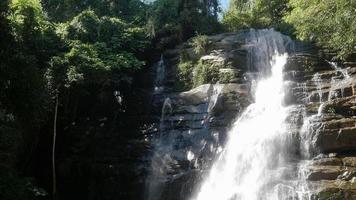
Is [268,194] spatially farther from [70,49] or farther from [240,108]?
[70,49]

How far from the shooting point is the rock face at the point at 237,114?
1291 cm

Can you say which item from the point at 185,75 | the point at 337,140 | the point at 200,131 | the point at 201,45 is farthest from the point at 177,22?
the point at 337,140

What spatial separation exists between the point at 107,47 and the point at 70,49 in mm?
2604

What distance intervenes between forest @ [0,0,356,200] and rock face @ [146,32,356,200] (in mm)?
661

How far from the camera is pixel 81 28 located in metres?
19.4

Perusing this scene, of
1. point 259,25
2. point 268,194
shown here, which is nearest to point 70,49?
point 268,194

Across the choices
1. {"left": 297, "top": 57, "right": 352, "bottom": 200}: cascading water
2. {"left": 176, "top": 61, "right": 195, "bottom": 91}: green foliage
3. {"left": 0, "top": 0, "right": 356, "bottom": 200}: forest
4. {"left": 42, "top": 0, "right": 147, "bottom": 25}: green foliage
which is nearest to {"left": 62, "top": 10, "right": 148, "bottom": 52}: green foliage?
{"left": 0, "top": 0, "right": 356, "bottom": 200}: forest

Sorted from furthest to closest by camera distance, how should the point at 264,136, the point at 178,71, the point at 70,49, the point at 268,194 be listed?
the point at 178,71 < the point at 70,49 < the point at 264,136 < the point at 268,194

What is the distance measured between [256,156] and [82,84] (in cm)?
634

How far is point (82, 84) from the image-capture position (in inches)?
649

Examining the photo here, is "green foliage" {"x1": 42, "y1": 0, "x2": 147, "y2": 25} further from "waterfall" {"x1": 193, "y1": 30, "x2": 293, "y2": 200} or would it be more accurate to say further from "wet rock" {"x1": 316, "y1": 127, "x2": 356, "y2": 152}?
"wet rock" {"x1": 316, "y1": 127, "x2": 356, "y2": 152}

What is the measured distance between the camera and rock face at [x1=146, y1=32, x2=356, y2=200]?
12906mm

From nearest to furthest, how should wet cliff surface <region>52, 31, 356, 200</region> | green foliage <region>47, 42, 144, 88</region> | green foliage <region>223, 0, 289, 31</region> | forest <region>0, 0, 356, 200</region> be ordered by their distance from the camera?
forest <region>0, 0, 356, 200</region> → wet cliff surface <region>52, 31, 356, 200</region> → green foliage <region>47, 42, 144, 88</region> → green foliage <region>223, 0, 289, 31</region>

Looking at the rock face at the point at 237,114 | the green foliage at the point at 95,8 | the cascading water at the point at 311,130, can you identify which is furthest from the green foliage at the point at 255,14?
the cascading water at the point at 311,130
